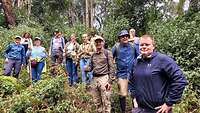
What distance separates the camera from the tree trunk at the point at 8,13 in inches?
1040

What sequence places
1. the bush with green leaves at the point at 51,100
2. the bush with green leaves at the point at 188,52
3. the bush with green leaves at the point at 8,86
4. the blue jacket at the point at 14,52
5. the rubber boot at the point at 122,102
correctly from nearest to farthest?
the bush with green leaves at the point at 51,100 < the rubber boot at the point at 122,102 < the bush with green leaves at the point at 188,52 < the bush with green leaves at the point at 8,86 < the blue jacket at the point at 14,52

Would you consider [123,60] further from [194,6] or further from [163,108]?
[194,6]

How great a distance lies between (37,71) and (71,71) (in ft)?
3.18

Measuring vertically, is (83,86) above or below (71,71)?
below

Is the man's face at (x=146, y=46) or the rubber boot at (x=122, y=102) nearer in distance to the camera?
the man's face at (x=146, y=46)

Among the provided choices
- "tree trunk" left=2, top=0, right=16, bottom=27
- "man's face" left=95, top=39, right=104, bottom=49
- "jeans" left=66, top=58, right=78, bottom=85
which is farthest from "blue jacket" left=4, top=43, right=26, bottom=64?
"tree trunk" left=2, top=0, right=16, bottom=27

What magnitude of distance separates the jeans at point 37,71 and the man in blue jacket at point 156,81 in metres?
7.31

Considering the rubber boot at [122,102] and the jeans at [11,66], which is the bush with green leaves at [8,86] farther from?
the rubber boot at [122,102]

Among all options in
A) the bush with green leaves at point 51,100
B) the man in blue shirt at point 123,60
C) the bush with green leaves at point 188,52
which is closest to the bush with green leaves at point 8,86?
the bush with green leaves at point 51,100

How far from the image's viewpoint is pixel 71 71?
42.8ft

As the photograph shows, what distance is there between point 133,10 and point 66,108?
16904 millimetres

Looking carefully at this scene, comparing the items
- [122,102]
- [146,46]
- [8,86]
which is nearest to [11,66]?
[8,86]

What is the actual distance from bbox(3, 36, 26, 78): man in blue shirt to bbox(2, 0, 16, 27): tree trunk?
13848 mm

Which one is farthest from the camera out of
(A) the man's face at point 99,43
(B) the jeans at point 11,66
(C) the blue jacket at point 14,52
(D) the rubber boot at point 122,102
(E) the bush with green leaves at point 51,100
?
(B) the jeans at point 11,66
